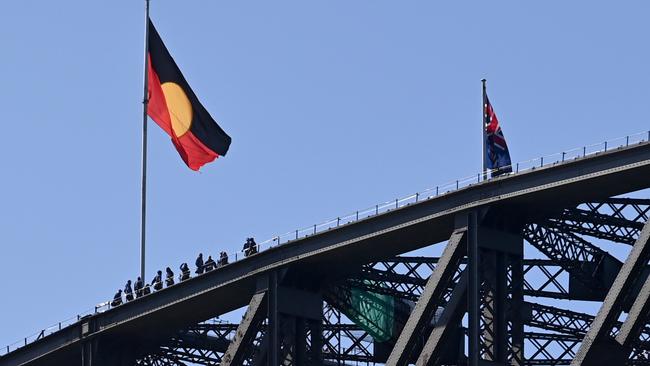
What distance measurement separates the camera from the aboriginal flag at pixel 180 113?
319ft

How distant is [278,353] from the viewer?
89.8m

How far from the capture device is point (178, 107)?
324 feet

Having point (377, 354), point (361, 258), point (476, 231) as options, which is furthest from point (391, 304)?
point (476, 231)

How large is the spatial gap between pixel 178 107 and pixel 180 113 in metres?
0.54

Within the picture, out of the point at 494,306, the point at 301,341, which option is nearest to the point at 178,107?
the point at 301,341

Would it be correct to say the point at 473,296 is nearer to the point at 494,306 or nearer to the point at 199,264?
the point at 494,306

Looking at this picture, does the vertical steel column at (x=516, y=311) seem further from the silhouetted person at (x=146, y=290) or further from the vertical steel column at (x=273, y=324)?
the silhouetted person at (x=146, y=290)

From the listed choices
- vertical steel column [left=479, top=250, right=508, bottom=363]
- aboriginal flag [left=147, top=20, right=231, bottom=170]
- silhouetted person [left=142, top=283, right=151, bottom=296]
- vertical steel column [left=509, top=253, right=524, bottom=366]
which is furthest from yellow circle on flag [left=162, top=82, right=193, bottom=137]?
vertical steel column [left=479, top=250, right=508, bottom=363]

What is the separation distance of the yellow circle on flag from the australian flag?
53.4 ft

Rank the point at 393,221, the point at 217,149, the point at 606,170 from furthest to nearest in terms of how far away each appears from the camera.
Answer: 1. the point at 217,149
2. the point at 393,221
3. the point at 606,170

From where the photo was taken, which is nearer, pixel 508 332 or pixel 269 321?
pixel 508 332

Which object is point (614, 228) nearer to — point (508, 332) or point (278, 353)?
point (508, 332)

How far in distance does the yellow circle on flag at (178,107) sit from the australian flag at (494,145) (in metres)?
16.3

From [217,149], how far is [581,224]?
17979 millimetres
